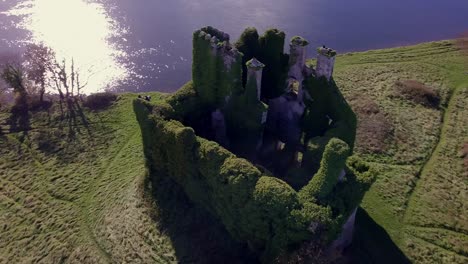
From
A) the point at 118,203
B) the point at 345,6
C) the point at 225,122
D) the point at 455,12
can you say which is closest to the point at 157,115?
the point at 225,122

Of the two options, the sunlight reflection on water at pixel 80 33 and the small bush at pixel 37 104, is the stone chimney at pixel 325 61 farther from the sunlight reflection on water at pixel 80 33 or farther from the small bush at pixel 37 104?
the sunlight reflection on water at pixel 80 33

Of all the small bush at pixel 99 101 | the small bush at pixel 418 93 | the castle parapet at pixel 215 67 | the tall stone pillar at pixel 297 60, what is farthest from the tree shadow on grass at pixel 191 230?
the small bush at pixel 418 93

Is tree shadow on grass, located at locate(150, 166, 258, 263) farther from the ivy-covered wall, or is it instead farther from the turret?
the turret

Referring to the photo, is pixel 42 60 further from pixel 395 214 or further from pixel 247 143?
pixel 395 214

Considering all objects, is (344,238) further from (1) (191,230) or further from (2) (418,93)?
(2) (418,93)

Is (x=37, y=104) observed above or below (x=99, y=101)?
below

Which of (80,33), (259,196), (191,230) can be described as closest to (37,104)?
(80,33)
